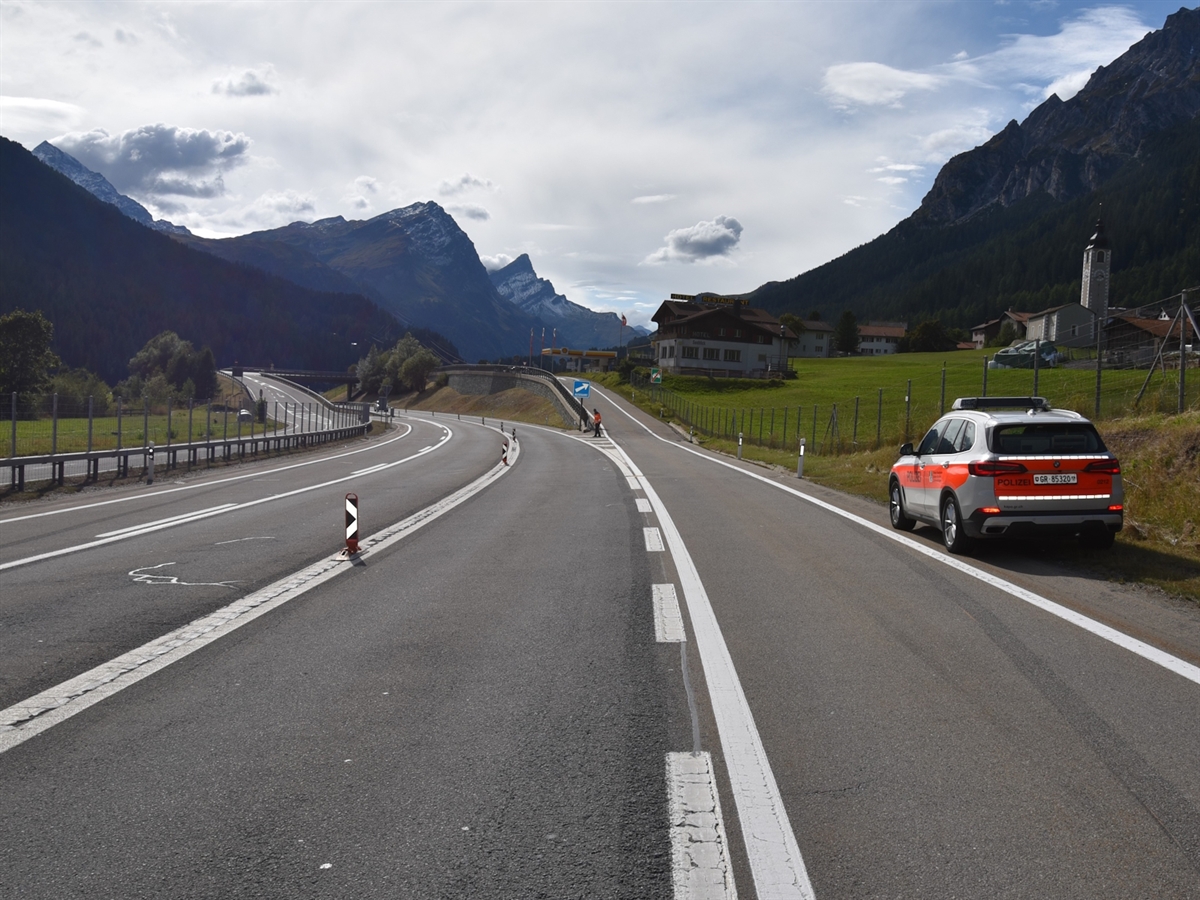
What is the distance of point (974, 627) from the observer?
6844mm

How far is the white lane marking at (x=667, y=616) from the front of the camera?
6.50 m

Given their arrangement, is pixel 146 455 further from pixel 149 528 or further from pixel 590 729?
pixel 590 729

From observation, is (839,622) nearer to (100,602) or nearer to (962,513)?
(962,513)

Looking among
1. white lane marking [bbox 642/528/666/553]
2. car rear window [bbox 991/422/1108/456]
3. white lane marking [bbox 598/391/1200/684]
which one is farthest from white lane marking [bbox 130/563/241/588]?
car rear window [bbox 991/422/1108/456]

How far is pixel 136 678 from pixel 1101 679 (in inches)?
229

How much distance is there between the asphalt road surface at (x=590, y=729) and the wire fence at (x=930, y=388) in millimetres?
10075

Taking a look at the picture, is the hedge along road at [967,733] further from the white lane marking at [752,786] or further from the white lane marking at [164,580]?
the white lane marking at [164,580]

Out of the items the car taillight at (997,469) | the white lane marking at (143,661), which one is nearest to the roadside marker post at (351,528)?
the white lane marking at (143,661)

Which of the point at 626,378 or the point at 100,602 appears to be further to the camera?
the point at 626,378

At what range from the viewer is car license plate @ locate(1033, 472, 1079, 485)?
384 inches

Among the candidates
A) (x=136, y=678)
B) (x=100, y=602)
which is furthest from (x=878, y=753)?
(x=100, y=602)

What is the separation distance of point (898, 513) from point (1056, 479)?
126 inches

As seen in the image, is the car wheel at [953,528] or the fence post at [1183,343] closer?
the car wheel at [953,528]

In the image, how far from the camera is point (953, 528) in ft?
34.3
